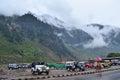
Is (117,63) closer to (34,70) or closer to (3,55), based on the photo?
(34,70)

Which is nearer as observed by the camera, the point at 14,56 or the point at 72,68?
the point at 72,68

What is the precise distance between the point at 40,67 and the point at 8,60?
13345cm

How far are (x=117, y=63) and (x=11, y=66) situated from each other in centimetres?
3560

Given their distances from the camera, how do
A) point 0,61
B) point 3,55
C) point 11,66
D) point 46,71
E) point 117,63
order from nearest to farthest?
point 46,71 → point 11,66 → point 117,63 → point 0,61 → point 3,55

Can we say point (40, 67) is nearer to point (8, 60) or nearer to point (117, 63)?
point (117, 63)

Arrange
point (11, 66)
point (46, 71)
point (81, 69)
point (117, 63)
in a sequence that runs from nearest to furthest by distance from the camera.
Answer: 1. point (46, 71)
2. point (81, 69)
3. point (11, 66)
4. point (117, 63)

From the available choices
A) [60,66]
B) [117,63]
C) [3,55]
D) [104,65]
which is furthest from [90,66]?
[3,55]

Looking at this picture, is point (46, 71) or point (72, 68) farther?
point (72, 68)

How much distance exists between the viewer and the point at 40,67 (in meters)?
57.4

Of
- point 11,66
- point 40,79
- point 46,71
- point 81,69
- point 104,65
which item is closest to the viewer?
point 40,79

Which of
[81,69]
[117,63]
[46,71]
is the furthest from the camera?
[117,63]

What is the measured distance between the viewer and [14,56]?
655 feet

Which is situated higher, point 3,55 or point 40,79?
point 3,55

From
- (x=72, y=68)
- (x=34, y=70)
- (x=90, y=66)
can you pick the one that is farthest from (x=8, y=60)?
(x=34, y=70)
